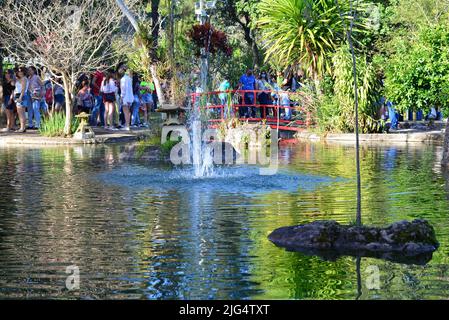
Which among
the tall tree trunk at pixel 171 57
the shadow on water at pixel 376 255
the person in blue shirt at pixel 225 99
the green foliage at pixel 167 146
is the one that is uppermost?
the tall tree trunk at pixel 171 57

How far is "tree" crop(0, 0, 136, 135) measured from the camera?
2780 centimetres

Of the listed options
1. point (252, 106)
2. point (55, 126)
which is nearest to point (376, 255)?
point (55, 126)

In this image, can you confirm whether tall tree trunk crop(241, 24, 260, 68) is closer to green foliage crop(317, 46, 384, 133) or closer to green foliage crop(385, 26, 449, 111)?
green foliage crop(317, 46, 384, 133)

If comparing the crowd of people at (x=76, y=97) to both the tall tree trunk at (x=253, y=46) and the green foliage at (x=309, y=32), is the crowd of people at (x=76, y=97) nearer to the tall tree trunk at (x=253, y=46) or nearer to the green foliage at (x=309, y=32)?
the green foliage at (x=309, y=32)

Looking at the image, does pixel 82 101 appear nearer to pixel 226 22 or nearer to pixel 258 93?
pixel 258 93

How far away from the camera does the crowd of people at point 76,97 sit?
30250 mm

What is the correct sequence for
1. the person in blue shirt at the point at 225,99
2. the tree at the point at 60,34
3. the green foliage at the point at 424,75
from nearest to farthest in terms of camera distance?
the green foliage at the point at 424,75 → the tree at the point at 60,34 → the person in blue shirt at the point at 225,99

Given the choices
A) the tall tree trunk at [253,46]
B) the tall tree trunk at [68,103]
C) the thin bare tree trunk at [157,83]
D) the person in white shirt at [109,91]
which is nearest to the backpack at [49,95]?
the person in white shirt at [109,91]

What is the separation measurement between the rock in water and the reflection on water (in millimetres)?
238

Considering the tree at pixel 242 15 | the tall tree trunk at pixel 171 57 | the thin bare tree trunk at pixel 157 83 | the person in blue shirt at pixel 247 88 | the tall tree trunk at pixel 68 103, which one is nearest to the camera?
the tall tree trunk at pixel 171 57

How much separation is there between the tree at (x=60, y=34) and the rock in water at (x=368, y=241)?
53.7ft

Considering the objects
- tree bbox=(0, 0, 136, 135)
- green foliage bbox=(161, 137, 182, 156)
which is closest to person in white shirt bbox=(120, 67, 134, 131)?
tree bbox=(0, 0, 136, 135)

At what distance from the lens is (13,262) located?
37.6ft

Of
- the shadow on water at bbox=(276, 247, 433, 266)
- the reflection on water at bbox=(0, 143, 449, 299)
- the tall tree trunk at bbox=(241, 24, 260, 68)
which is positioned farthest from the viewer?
the tall tree trunk at bbox=(241, 24, 260, 68)
